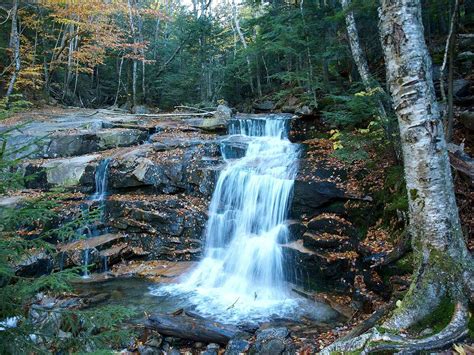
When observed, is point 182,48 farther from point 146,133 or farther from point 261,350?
point 261,350

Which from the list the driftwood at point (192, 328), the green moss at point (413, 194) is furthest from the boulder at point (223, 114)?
the green moss at point (413, 194)

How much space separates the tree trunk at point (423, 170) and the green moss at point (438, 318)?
67mm

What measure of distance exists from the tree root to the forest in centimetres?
1

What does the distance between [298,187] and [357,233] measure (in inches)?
75.5

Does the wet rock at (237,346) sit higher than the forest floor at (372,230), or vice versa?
the forest floor at (372,230)

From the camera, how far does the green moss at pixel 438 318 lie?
9.65ft

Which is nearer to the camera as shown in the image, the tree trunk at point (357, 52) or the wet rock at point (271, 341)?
the wet rock at point (271, 341)

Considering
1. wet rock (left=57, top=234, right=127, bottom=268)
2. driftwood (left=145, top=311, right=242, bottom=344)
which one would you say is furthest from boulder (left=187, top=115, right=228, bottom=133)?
driftwood (left=145, top=311, right=242, bottom=344)

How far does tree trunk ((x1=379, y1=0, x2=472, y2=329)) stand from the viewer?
315 centimetres

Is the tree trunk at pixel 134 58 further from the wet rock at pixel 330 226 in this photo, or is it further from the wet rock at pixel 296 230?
the wet rock at pixel 330 226

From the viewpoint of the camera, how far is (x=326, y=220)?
725cm

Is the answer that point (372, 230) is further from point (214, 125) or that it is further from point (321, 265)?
point (214, 125)

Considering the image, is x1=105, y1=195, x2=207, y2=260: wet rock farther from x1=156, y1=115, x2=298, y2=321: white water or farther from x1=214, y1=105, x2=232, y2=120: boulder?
x1=214, y1=105, x2=232, y2=120: boulder

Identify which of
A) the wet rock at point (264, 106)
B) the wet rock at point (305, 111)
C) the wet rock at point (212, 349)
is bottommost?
the wet rock at point (212, 349)
